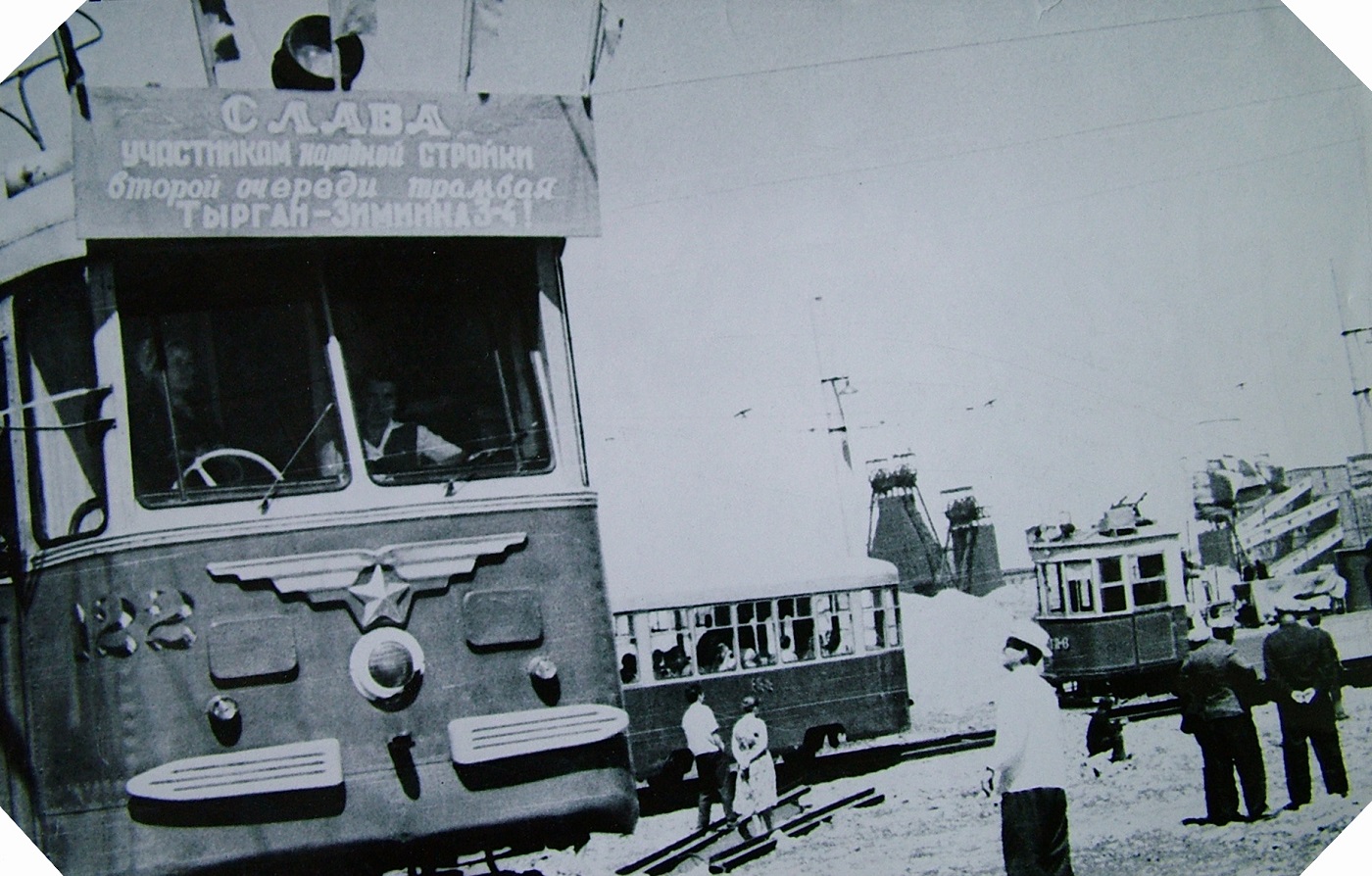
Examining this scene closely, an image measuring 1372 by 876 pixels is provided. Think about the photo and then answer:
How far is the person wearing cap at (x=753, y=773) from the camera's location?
11.4 feet

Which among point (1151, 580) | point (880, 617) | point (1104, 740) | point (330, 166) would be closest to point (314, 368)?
point (330, 166)

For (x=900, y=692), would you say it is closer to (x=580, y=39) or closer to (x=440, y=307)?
(x=440, y=307)

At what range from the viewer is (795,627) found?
12.4ft

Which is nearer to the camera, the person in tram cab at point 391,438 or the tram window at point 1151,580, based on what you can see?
the person in tram cab at point 391,438

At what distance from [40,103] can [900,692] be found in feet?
9.78

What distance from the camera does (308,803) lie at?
303 centimetres

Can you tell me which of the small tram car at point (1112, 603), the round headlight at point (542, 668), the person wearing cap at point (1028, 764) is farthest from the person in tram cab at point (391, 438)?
the small tram car at point (1112, 603)

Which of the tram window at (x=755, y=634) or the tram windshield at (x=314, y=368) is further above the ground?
the tram windshield at (x=314, y=368)

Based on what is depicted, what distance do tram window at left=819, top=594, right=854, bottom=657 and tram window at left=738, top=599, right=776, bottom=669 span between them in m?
0.17

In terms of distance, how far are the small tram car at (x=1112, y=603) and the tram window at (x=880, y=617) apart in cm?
50

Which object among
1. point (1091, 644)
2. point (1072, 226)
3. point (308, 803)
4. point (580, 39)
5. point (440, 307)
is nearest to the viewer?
point (308, 803)

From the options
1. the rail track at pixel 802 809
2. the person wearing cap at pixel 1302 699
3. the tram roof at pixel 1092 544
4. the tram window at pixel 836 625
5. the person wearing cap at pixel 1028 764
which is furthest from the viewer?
the person wearing cap at pixel 1302 699

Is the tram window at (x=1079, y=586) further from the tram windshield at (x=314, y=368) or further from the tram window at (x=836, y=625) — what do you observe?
the tram windshield at (x=314, y=368)

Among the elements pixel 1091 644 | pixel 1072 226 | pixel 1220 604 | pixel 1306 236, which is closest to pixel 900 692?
pixel 1091 644
